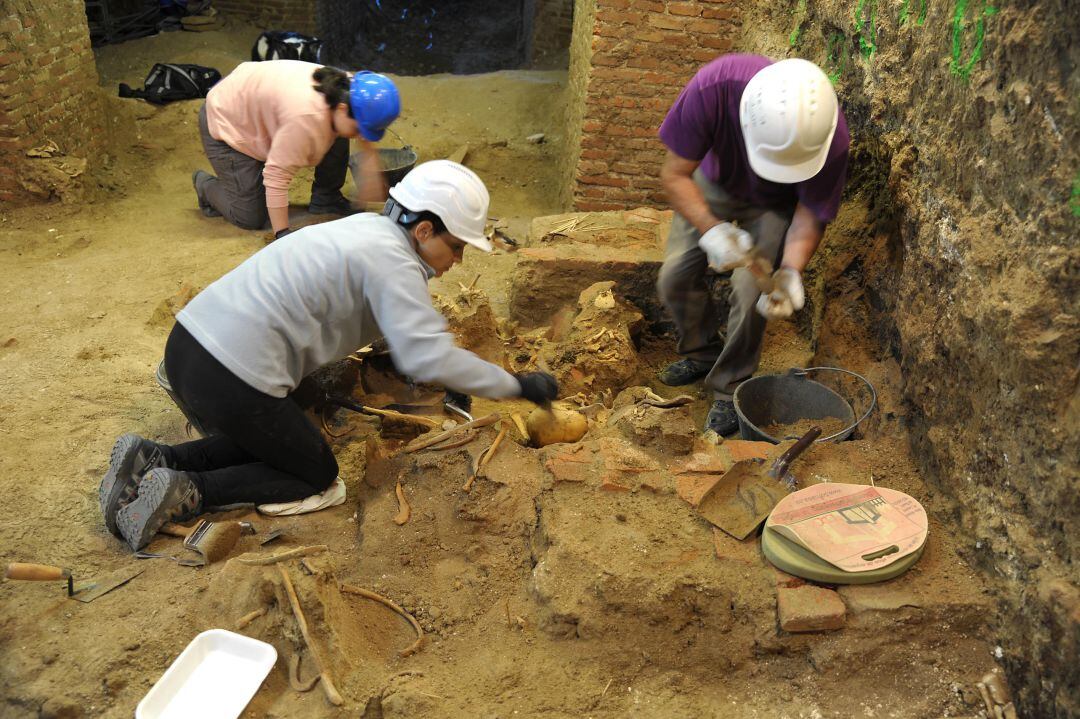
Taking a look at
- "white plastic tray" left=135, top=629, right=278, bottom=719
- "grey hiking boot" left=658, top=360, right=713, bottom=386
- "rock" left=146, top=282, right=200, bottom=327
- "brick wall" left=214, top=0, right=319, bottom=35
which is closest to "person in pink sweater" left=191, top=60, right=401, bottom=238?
"rock" left=146, top=282, right=200, bottom=327

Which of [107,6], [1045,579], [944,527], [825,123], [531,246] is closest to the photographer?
[1045,579]

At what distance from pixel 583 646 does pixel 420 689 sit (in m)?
0.48

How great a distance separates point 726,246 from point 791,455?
0.85m

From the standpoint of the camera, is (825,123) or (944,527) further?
(825,123)

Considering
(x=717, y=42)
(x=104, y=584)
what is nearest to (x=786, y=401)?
(x=717, y=42)

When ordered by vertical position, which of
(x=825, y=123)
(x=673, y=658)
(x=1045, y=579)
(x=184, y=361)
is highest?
(x=825, y=123)

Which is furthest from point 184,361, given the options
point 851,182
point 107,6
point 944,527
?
point 107,6

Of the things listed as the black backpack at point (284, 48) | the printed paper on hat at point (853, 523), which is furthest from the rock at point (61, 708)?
the black backpack at point (284, 48)

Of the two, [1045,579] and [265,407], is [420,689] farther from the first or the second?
[1045,579]

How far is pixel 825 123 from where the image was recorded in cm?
277

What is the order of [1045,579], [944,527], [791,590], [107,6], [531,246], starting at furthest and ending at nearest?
[107,6]
[531,246]
[944,527]
[791,590]
[1045,579]

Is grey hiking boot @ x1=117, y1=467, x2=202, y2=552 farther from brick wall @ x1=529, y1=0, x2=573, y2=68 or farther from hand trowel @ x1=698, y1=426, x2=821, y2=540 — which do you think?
brick wall @ x1=529, y1=0, x2=573, y2=68

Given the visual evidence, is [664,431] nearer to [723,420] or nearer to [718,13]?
[723,420]

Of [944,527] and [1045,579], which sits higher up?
[1045,579]
